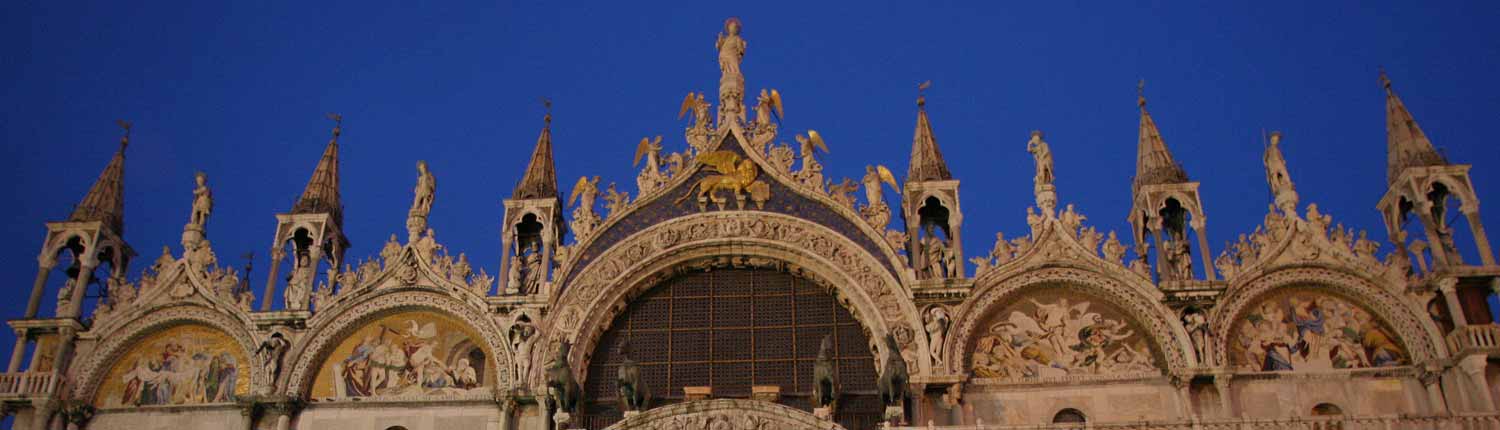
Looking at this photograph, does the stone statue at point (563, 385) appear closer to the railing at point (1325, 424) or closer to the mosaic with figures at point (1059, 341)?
the railing at point (1325, 424)

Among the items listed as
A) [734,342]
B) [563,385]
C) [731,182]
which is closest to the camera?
[563,385]

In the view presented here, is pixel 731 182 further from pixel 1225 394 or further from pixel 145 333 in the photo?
pixel 145 333

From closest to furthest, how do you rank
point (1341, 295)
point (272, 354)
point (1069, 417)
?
point (1069, 417) → point (1341, 295) → point (272, 354)

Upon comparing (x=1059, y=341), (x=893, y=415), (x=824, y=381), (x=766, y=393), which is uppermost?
(x=1059, y=341)

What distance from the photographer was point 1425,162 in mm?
24797

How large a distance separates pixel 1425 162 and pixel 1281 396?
5272mm

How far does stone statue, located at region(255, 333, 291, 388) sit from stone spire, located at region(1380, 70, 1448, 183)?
20207 millimetres

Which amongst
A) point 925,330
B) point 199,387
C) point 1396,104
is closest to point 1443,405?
point 1396,104

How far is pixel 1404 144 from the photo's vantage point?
25.2 meters

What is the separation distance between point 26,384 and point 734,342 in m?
12.5

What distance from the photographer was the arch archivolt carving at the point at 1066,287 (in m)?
23.8

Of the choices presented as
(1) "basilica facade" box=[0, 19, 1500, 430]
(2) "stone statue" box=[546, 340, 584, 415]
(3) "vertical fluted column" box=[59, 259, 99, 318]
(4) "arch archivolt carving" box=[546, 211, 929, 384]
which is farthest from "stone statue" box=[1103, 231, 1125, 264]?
(3) "vertical fluted column" box=[59, 259, 99, 318]

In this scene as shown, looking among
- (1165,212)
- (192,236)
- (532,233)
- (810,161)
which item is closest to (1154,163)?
(1165,212)

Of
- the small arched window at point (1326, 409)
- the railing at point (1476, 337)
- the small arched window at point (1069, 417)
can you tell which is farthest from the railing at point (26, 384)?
the railing at point (1476, 337)
